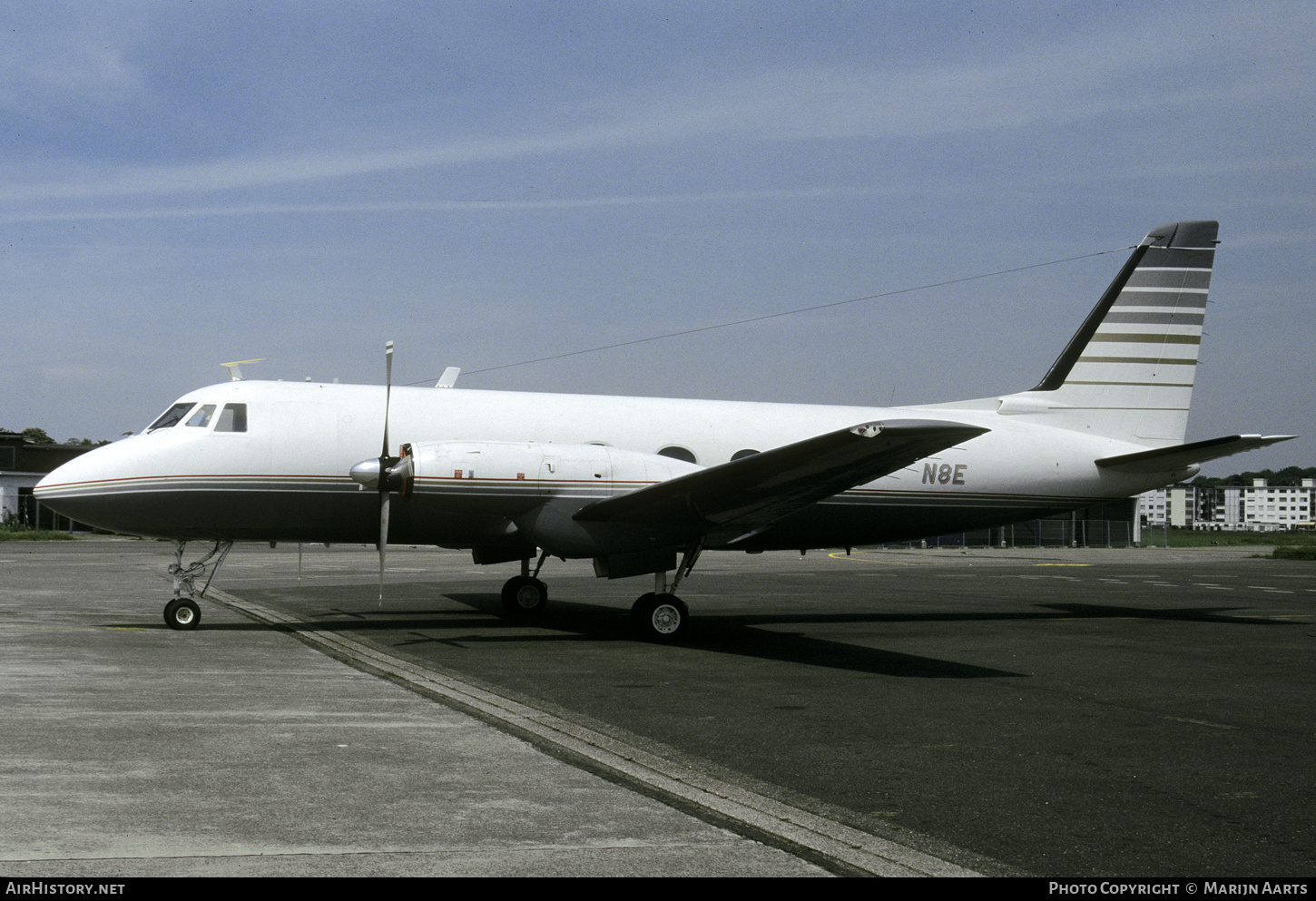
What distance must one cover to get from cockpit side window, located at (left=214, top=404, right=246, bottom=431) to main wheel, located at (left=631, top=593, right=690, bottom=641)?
6051 mm

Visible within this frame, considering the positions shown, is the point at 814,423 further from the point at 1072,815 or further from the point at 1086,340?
the point at 1072,815

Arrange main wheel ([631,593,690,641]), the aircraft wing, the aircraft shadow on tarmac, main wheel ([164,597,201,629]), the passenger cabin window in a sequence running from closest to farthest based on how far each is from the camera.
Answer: the aircraft wing
the aircraft shadow on tarmac
main wheel ([164,597,201,629])
main wheel ([631,593,690,641])
the passenger cabin window

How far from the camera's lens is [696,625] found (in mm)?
17219

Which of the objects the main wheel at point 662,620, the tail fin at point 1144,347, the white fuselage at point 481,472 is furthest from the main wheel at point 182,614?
the tail fin at point 1144,347

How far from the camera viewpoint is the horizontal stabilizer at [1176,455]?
636 inches

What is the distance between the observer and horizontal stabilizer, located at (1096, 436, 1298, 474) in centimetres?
1616

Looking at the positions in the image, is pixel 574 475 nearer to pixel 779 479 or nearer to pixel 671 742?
pixel 779 479

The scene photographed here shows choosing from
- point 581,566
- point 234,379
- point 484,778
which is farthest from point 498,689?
point 581,566

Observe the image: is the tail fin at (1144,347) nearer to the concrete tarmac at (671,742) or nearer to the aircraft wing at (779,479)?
the concrete tarmac at (671,742)

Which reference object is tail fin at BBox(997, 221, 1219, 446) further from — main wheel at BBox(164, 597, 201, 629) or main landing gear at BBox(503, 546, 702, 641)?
main wheel at BBox(164, 597, 201, 629)

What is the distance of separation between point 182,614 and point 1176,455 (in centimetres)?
1503

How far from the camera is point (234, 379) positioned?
1627 centimetres

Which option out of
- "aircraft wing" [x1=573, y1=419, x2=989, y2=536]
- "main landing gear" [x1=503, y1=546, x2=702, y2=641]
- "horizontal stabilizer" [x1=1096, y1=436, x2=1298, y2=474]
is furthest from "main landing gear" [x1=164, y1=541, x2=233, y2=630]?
"horizontal stabilizer" [x1=1096, y1=436, x2=1298, y2=474]
